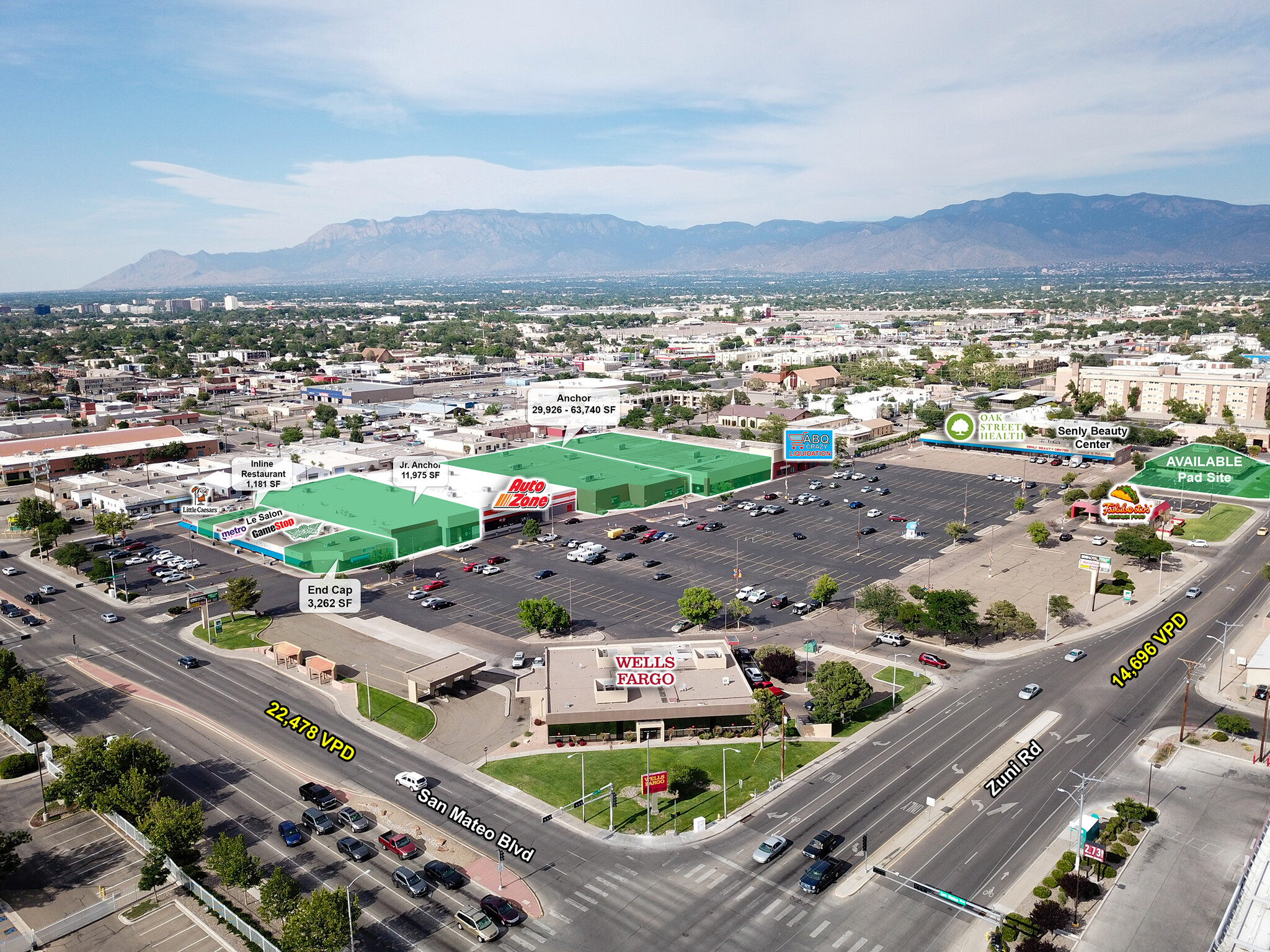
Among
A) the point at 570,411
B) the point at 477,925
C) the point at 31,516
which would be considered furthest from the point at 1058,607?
the point at 31,516

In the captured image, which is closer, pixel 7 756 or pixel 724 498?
pixel 7 756

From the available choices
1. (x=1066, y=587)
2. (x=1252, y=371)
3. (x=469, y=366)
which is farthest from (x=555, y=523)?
(x=469, y=366)

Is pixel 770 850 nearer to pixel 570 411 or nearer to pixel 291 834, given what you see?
pixel 291 834

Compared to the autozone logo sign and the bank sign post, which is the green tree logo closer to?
the bank sign post

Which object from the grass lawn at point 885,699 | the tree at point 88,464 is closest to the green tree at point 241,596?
the grass lawn at point 885,699

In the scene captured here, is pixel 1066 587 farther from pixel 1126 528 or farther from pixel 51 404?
pixel 51 404

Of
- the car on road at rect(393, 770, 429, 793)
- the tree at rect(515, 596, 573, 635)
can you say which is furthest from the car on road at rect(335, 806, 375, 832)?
the tree at rect(515, 596, 573, 635)

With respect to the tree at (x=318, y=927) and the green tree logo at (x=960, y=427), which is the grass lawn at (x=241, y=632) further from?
A: the green tree logo at (x=960, y=427)
